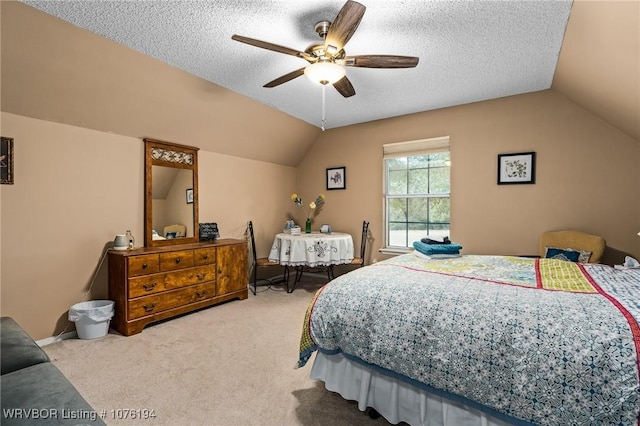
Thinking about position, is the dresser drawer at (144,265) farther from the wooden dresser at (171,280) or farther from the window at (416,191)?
the window at (416,191)

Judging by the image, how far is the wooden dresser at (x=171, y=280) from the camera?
295 cm

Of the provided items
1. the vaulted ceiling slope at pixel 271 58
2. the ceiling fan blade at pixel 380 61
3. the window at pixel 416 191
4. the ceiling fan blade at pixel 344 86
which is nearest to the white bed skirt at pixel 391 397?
the ceiling fan blade at pixel 380 61

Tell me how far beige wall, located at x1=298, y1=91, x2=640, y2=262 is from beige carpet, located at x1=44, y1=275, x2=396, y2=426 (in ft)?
8.53

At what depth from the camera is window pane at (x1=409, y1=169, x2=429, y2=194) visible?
4.45 metres

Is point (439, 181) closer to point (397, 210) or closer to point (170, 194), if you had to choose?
point (397, 210)

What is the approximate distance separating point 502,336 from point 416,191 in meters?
3.43

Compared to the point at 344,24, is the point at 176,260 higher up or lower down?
lower down

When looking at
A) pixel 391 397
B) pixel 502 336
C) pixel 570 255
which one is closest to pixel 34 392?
pixel 391 397

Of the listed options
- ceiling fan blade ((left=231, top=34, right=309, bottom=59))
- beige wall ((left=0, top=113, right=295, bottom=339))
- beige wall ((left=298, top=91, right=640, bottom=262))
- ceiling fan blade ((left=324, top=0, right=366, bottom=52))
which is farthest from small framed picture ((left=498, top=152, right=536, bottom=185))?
beige wall ((left=0, top=113, right=295, bottom=339))

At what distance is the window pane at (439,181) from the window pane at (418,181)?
0.07 meters

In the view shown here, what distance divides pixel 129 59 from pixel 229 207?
7.46 ft

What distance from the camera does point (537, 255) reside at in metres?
3.52

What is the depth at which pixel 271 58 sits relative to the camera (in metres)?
2.73

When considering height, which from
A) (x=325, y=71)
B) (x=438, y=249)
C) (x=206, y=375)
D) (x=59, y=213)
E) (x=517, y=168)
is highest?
(x=325, y=71)
